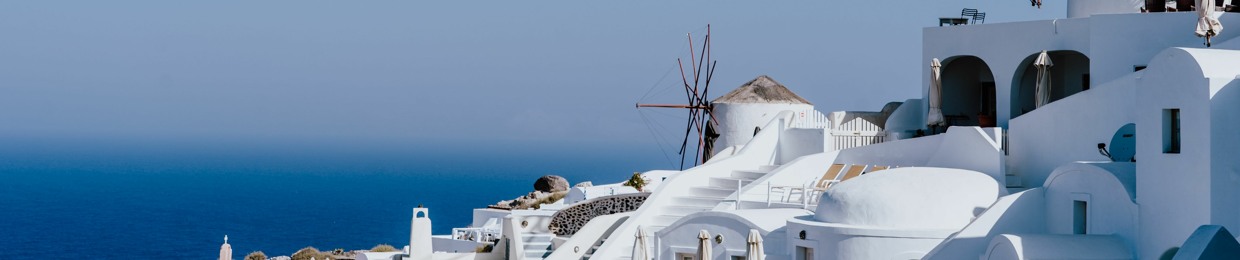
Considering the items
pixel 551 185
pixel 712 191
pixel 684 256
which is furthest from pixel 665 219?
pixel 551 185

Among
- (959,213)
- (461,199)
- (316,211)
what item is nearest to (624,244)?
(959,213)

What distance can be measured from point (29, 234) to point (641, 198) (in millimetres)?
82473

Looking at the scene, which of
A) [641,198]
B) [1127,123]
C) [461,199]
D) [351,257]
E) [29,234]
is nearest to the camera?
[1127,123]

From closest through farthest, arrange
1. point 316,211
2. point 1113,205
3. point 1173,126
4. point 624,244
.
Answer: point 1173,126, point 1113,205, point 624,244, point 316,211

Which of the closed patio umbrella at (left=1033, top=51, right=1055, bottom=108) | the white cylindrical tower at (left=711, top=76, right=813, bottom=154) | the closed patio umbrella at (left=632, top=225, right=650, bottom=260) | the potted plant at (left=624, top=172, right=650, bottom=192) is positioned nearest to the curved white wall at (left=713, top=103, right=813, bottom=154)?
the white cylindrical tower at (left=711, top=76, right=813, bottom=154)

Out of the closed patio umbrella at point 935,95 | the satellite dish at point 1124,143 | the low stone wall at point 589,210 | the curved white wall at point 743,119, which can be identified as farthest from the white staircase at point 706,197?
the satellite dish at point 1124,143

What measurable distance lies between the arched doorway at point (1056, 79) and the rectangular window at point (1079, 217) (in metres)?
8.20

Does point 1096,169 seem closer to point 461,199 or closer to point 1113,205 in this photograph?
point 1113,205

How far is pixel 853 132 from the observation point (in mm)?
31234

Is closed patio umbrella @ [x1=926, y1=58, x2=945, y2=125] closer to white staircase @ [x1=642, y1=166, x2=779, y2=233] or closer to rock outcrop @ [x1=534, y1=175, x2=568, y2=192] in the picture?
white staircase @ [x1=642, y1=166, x2=779, y2=233]

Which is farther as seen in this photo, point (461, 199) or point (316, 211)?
point (461, 199)

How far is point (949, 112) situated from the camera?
3259 centimetres

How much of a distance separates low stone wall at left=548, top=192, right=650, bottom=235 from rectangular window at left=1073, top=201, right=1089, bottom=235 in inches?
460

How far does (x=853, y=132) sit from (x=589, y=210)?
5.49 metres
